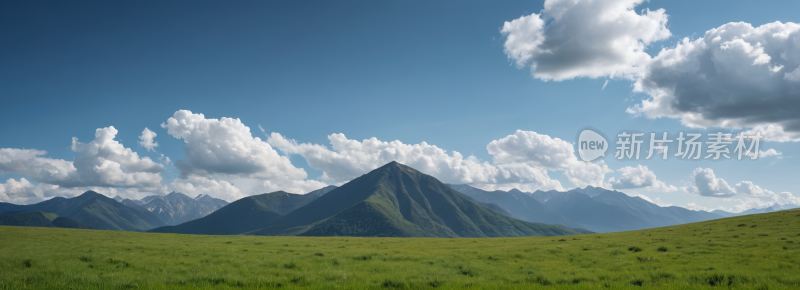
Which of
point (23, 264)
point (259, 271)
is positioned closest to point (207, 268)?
point (259, 271)

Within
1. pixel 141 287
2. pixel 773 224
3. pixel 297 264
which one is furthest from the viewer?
pixel 773 224

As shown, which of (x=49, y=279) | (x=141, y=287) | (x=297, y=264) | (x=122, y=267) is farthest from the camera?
(x=297, y=264)

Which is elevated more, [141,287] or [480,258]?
[141,287]

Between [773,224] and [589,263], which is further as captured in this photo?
[773,224]

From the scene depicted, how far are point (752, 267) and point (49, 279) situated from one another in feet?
146

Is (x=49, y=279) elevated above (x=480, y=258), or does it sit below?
above

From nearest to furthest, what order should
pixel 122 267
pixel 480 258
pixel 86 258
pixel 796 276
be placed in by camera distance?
pixel 796 276 → pixel 122 267 → pixel 86 258 → pixel 480 258

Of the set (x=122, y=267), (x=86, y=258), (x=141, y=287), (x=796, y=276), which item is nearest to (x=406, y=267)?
(x=141, y=287)

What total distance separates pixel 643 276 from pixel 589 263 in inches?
323

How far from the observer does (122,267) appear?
26.0 meters

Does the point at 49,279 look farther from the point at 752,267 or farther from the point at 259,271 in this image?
the point at 752,267

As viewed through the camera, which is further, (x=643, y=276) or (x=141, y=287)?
(x=643, y=276)

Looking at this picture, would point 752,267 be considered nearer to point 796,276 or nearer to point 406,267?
point 796,276

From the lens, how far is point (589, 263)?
30.2 metres
